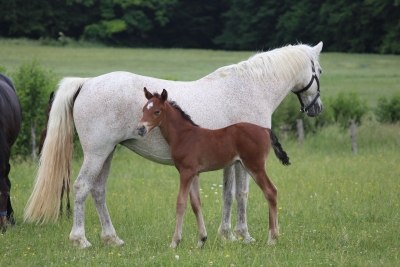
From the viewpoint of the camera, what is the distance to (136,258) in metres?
6.05

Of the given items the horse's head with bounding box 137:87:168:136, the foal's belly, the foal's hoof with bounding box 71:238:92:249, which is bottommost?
the foal's hoof with bounding box 71:238:92:249

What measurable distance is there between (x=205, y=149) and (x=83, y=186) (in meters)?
1.43

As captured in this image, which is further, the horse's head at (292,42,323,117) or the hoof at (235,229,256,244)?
the horse's head at (292,42,323,117)

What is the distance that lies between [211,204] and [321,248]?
2959mm

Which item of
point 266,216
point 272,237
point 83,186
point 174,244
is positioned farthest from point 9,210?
point 272,237

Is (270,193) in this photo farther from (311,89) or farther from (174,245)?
(311,89)

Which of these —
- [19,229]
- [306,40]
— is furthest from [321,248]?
[306,40]

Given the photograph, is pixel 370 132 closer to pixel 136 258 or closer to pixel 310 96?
pixel 310 96

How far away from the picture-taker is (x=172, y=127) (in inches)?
257

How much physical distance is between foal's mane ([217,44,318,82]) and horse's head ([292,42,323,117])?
3.5 inches

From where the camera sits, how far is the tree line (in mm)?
46750

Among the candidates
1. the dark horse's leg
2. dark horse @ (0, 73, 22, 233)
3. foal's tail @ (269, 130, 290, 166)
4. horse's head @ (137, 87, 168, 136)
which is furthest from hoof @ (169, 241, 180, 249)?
the dark horse's leg

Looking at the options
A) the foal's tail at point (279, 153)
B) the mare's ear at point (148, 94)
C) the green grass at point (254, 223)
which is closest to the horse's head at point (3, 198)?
the green grass at point (254, 223)

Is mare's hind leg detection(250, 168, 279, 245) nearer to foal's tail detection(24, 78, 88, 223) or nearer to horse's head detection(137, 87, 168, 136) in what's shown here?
horse's head detection(137, 87, 168, 136)
